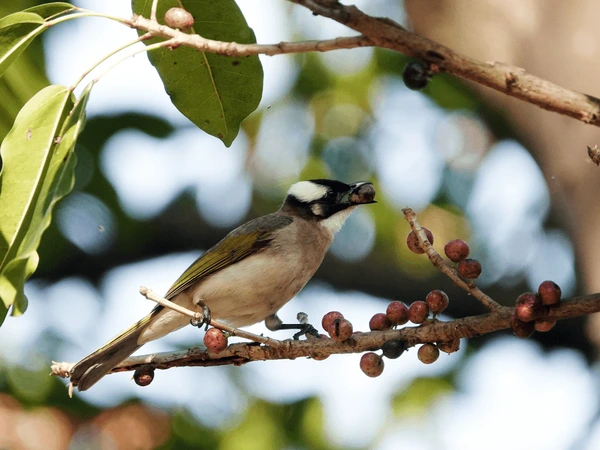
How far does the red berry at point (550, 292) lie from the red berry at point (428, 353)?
1.65 ft

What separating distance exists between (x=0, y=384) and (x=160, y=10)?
336 cm

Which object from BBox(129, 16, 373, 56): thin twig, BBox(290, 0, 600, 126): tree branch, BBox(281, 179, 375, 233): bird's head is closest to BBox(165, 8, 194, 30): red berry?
BBox(129, 16, 373, 56): thin twig

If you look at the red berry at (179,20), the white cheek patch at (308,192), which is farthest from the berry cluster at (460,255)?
the white cheek patch at (308,192)

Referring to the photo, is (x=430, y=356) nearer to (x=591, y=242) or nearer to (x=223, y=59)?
(x=223, y=59)

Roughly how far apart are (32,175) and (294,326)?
7.48 ft

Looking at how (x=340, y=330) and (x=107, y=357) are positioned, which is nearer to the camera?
(x=340, y=330)

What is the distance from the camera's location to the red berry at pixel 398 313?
2746 mm

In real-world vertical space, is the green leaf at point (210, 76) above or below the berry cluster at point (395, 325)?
above

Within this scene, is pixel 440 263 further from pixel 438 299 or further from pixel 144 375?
pixel 144 375

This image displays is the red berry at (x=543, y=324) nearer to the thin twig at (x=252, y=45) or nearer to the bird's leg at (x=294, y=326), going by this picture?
the thin twig at (x=252, y=45)

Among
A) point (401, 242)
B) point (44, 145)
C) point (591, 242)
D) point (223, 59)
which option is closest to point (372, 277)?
point (401, 242)

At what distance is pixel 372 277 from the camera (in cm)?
669

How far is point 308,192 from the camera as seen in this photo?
5.61m

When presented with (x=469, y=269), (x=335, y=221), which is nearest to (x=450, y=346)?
(x=469, y=269)
